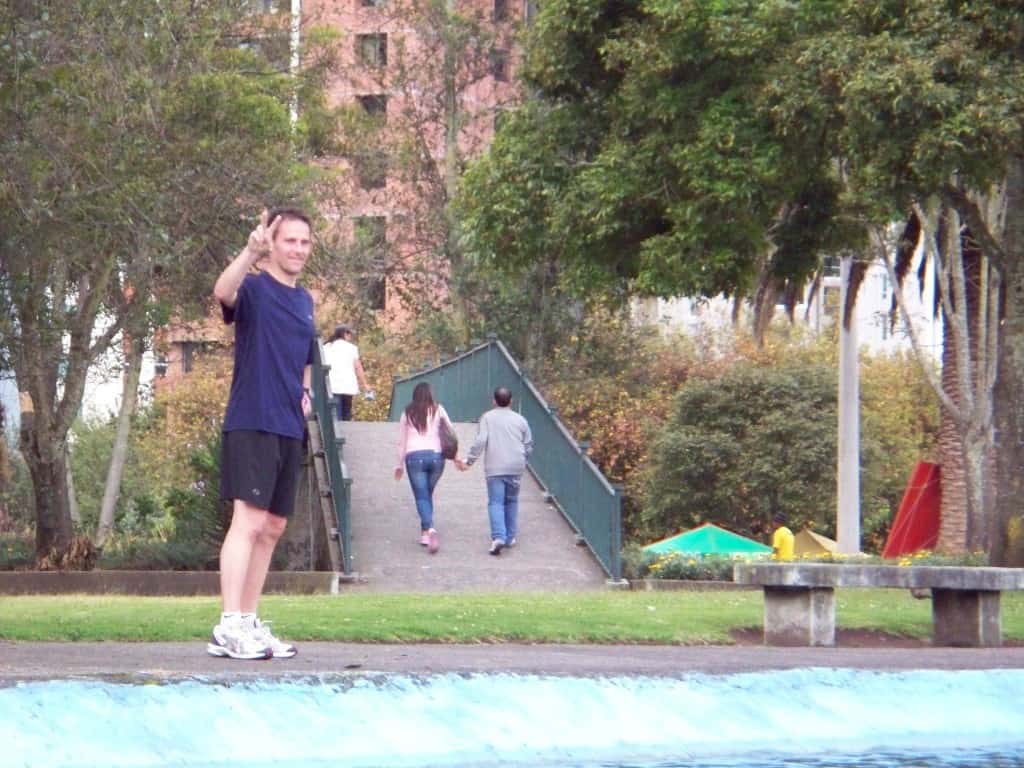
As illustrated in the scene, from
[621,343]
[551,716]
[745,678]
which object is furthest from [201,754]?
[621,343]

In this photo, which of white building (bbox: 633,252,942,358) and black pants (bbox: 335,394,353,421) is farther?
white building (bbox: 633,252,942,358)

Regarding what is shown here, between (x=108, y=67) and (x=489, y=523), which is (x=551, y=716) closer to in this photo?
(x=108, y=67)

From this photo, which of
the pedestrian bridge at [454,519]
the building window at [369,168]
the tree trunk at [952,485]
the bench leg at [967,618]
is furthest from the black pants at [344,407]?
the building window at [369,168]

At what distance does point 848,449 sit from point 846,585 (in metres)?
15.9

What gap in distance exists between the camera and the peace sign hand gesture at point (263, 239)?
297 inches

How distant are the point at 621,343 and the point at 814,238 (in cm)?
1980

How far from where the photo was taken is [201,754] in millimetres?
6281

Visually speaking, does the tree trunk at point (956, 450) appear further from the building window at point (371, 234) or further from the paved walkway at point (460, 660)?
the building window at point (371, 234)

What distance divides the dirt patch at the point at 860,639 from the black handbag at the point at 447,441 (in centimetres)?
804

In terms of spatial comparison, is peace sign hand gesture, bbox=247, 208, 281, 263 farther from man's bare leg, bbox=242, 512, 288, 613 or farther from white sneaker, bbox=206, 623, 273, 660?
white sneaker, bbox=206, 623, 273, 660

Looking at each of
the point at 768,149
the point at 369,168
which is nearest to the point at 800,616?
the point at 768,149

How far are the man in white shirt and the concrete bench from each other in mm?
13405

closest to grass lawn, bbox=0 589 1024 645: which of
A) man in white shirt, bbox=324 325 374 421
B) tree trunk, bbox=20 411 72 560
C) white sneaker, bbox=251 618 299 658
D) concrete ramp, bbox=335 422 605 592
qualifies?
white sneaker, bbox=251 618 299 658

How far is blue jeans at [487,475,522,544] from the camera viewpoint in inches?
773
